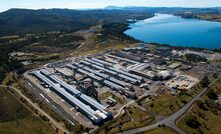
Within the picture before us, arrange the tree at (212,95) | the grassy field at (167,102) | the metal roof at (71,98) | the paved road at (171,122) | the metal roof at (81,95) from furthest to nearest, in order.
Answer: the tree at (212,95)
the metal roof at (81,95)
the grassy field at (167,102)
the metal roof at (71,98)
the paved road at (171,122)

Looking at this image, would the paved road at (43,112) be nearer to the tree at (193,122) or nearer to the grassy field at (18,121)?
the grassy field at (18,121)

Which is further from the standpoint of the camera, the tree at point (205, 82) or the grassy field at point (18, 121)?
the tree at point (205, 82)

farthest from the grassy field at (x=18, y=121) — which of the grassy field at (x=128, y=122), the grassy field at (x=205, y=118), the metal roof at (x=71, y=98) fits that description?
the grassy field at (x=205, y=118)

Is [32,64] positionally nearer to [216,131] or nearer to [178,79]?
[178,79]

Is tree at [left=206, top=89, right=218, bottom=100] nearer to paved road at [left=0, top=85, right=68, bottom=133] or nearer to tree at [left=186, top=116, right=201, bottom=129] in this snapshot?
tree at [left=186, top=116, right=201, bottom=129]

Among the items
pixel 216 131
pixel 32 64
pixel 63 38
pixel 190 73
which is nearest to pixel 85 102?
pixel 216 131
